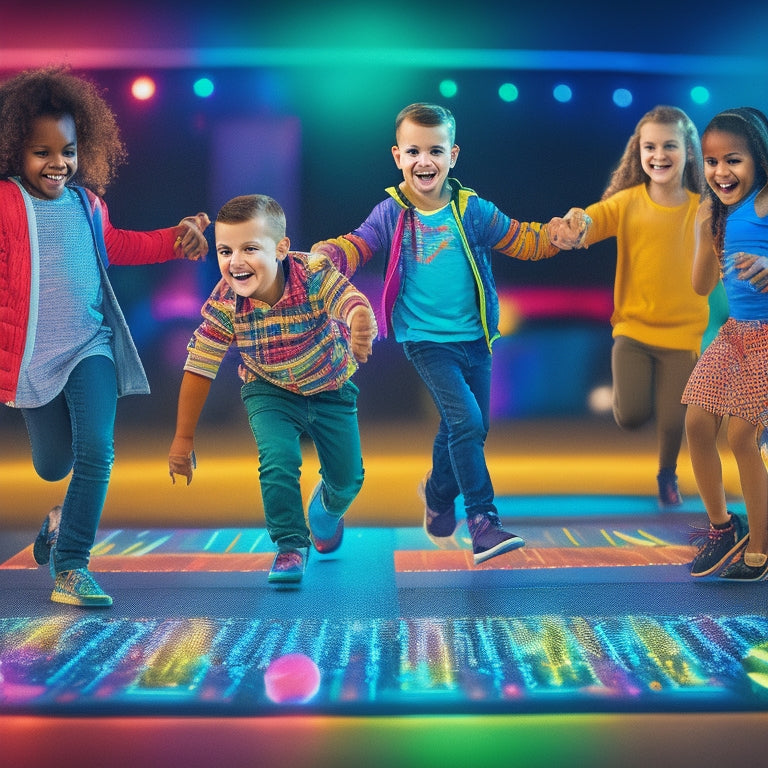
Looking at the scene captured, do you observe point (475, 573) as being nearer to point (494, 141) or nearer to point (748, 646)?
point (748, 646)

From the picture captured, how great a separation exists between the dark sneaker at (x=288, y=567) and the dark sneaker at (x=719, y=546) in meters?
1.19

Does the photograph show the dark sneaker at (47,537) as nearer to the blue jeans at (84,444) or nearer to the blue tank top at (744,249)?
the blue jeans at (84,444)

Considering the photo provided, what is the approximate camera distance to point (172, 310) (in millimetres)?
4176

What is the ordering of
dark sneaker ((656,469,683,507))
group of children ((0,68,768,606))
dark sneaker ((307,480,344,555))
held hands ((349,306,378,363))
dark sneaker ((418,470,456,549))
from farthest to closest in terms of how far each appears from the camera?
dark sneaker ((656,469,683,507))
dark sneaker ((418,470,456,549))
dark sneaker ((307,480,344,555))
group of children ((0,68,768,606))
held hands ((349,306,378,363))

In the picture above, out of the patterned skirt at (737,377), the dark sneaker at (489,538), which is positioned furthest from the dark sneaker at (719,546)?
the dark sneaker at (489,538)

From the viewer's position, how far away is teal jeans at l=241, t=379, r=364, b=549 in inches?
127

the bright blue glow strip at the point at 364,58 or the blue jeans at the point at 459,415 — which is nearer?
the blue jeans at the point at 459,415

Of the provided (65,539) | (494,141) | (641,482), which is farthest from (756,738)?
(494,141)

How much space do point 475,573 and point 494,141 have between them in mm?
1676

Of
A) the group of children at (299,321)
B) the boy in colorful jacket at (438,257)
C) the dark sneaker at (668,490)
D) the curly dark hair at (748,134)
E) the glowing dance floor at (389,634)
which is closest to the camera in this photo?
the glowing dance floor at (389,634)

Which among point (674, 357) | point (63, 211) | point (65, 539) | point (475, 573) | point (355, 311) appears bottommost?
point (475, 573)

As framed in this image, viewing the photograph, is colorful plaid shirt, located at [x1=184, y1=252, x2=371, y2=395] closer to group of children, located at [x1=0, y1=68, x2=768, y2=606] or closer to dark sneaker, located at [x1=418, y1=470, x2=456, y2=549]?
group of children, located at [x1=0, y1=68, x2=768, y2=606]

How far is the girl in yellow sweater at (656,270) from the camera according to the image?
3.82 meters

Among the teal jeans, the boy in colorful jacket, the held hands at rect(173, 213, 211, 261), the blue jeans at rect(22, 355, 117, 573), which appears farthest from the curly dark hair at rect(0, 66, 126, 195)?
the teal jeans
